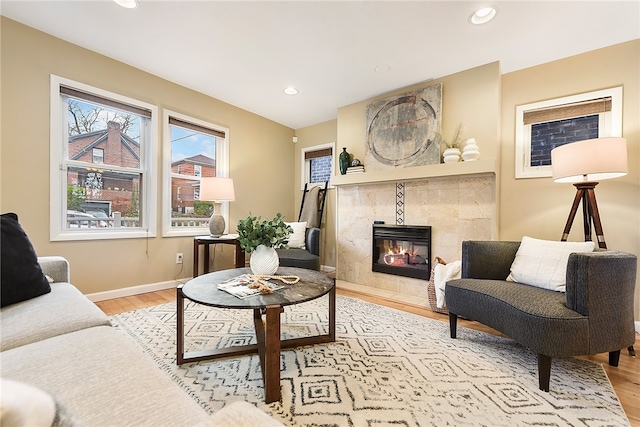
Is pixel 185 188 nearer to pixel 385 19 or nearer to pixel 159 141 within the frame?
pixel 159 141

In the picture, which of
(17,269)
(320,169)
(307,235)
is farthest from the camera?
(320,169)

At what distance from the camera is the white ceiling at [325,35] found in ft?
6.64

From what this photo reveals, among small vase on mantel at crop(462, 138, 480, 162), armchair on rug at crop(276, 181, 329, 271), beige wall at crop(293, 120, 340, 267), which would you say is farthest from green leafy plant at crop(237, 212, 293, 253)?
beige wall at crop(293, 120, 340, 267)

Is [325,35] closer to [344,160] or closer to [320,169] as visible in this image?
[344,160]

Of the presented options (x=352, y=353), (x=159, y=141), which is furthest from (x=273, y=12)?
(x=352, y=353)

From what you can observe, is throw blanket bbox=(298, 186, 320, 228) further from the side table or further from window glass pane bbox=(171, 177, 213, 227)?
window glass pane bbox=(171, 177, 213, 227)

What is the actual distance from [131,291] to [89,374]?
8.48ft

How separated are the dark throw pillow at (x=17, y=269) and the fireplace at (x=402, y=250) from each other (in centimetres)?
299

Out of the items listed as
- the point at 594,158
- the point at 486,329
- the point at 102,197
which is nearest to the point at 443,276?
the point at 486,329

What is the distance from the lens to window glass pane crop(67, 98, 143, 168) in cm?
261

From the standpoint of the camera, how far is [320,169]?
463 cm

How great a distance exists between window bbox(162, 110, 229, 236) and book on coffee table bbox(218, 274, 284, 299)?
1947 millimetres

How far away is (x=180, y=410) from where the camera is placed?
2.02ft

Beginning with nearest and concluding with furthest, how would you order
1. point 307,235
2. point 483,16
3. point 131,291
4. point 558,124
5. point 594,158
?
point 594,158 < point 483,16 < point 558,124 < point 131,291 < point 307,235
